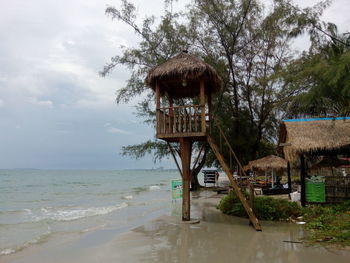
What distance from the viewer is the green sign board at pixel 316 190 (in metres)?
10.5

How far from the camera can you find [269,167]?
17594 mm

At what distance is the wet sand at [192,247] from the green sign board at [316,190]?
201 centimetres

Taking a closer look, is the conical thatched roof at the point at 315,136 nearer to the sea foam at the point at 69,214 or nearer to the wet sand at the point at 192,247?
the wet sand at the point at 192,247

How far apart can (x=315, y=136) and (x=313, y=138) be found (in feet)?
0.56

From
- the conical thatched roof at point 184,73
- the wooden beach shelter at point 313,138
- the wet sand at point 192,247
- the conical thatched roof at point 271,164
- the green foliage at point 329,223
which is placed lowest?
the wet sand at point 192,247

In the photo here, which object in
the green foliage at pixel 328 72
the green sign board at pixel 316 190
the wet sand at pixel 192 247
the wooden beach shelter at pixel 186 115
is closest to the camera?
the green foliage at pixel 328 72

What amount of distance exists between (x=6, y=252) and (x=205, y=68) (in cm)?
776

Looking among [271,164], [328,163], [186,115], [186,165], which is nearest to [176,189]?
[271,164]

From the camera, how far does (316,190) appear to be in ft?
34.8

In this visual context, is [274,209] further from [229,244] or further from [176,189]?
[176,189]

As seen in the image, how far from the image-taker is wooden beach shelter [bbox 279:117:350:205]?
10211 millimetres

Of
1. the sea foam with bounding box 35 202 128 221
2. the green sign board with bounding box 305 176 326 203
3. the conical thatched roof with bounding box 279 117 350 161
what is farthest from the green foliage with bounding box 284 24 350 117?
the sea foam with bounding box 35 202 128 221

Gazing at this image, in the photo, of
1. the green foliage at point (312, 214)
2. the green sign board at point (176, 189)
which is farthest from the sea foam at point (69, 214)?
the green foliage at point (312, 214)

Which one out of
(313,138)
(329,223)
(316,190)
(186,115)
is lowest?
(329,223)
